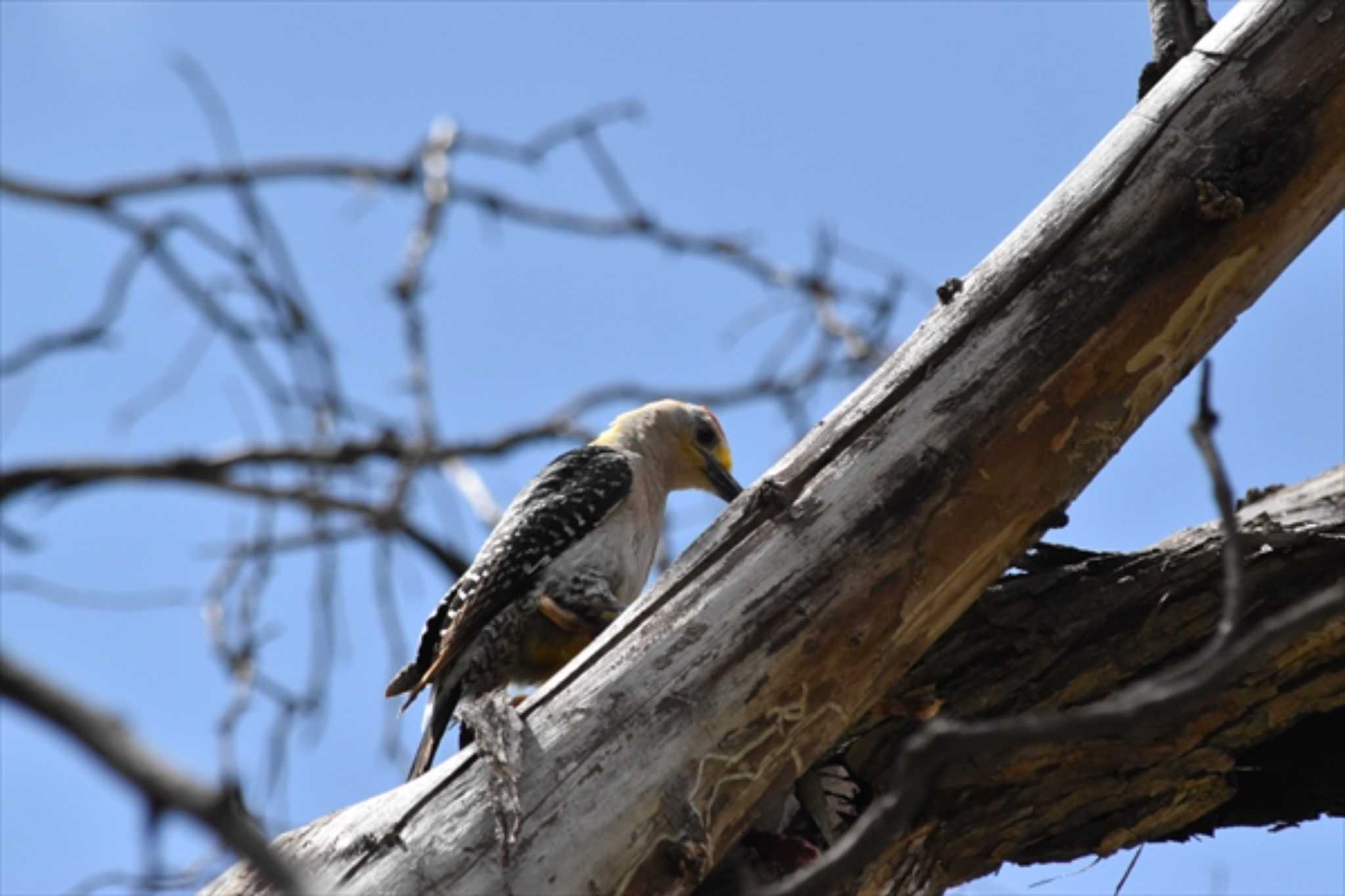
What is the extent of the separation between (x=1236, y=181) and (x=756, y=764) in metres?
1.83

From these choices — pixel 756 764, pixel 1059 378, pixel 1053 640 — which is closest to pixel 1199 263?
pixel 1059 378

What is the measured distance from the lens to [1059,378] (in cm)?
367

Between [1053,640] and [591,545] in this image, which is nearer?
[1053,640]

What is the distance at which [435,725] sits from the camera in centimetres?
495

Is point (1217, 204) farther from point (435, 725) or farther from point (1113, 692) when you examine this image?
point (435, 725)

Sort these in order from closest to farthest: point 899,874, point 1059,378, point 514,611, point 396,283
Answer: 1. point 396,283
2. point 1059,378
3. point 899,874
4. point 514,611

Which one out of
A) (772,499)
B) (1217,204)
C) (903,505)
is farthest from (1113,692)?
(1217,204)

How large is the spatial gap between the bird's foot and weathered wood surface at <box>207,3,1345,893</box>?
0.03 meters

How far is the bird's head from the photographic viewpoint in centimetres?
667

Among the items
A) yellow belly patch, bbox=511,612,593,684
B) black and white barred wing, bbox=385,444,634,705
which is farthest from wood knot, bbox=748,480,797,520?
yellow belly patch, bbox=511,612,593,684

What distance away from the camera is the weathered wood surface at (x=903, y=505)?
3.33 m

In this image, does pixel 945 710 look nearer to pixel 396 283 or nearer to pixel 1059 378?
pixel 1059 378

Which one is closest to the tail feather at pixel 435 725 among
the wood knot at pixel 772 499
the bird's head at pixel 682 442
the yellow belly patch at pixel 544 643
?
the yellow belly patch at pixel 544 643

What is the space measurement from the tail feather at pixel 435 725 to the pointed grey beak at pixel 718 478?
1976 millimetres
